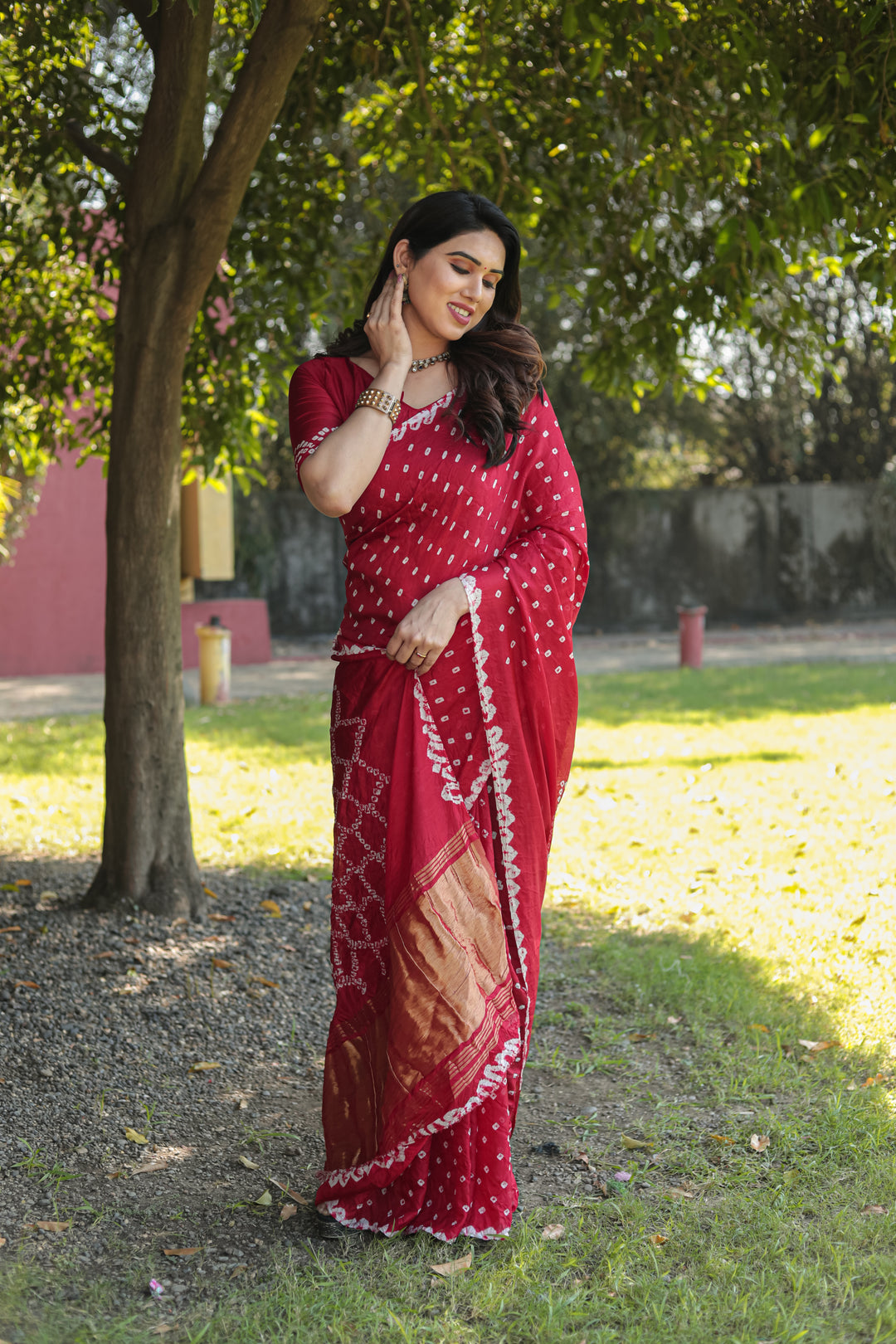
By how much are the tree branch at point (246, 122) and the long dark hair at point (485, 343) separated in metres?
1.47

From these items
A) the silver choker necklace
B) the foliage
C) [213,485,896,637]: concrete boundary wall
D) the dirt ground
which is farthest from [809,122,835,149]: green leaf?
[213,485,896,637]: concrete boundary wall

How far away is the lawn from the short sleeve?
5.68 feet

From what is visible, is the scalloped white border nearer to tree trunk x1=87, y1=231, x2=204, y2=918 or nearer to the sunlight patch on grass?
the sunlight patch on grass

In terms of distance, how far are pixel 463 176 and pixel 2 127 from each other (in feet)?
6.13

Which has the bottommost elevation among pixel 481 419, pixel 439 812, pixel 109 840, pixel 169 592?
pixel 109 840

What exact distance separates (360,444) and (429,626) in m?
0.40

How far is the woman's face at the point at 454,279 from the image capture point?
2652 mm

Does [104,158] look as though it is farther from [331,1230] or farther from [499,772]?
[331,1230]

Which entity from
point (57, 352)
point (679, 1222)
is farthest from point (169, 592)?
point (679, 1222)

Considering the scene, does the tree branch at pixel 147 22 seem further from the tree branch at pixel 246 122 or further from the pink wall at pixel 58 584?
the pink wall at pixel 58 584

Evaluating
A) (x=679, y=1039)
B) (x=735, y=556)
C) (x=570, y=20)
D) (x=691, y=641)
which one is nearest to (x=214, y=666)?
(x=691, y=641)

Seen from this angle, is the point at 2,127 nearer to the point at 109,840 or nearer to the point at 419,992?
the point at 109,840

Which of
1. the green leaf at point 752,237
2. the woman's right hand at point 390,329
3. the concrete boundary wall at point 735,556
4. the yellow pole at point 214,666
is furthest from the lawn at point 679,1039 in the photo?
the concrete boundary wall at point 735,556

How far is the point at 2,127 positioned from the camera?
4957 millimetres
